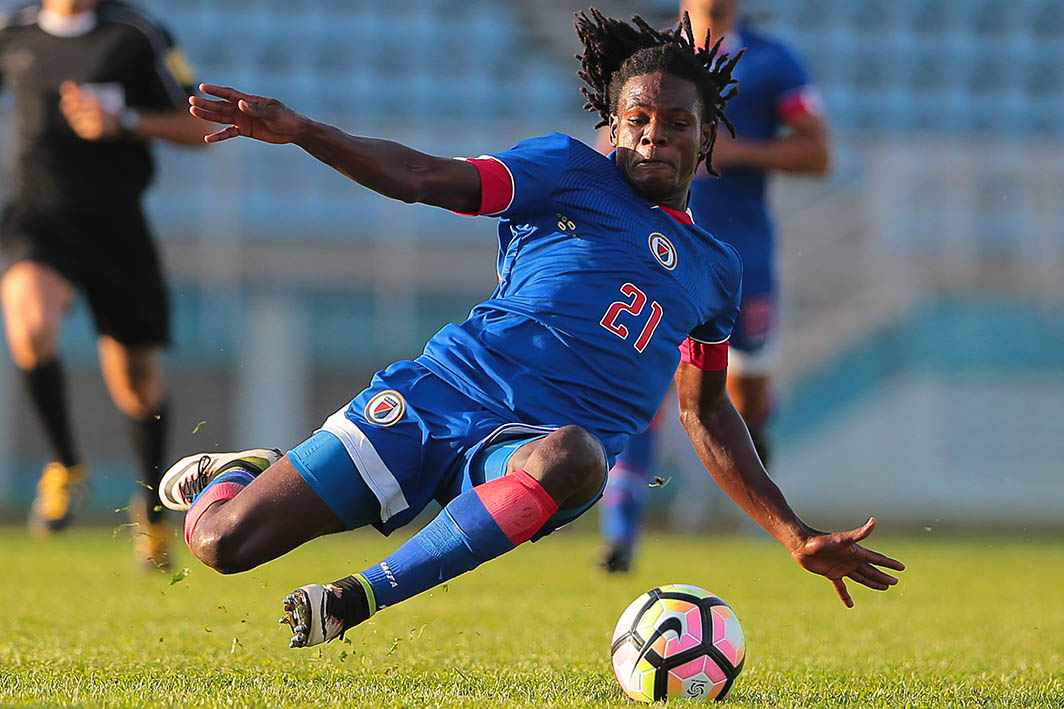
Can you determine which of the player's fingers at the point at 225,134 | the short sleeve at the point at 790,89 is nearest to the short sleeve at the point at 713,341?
the player's fingers at the point at 225,134

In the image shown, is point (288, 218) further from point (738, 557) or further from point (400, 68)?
point (738, 557)

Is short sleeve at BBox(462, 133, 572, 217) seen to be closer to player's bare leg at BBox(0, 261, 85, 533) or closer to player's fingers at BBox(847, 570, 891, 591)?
player's fingers at BBox(847, 570, 891, 591)

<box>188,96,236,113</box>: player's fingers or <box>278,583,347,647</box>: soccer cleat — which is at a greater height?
<box>188,96,236,113</box>: player's fingers

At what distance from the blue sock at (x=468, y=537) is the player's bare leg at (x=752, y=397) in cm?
321

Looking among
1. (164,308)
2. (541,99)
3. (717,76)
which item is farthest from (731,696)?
(541,99)

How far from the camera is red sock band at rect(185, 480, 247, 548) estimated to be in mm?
3176

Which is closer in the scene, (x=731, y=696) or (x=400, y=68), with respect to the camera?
(x=731, y=696)

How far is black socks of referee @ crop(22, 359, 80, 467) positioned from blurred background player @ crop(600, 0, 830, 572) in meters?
2.31

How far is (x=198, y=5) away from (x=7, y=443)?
227 inches

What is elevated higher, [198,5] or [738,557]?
[198,5]

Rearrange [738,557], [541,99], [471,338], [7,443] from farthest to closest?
[541,99] < [7,443] < [738,557] < [471,338]

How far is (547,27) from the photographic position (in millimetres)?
17391

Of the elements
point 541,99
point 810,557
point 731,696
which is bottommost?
point 541,99

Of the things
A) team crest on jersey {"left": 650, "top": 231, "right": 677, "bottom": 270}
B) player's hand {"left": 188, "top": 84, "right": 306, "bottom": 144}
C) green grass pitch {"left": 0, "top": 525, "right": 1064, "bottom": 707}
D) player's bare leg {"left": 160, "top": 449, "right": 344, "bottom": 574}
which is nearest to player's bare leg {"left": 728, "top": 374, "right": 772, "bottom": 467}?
green grass pitch {"left": 0, "top": 525, "right": 1064, "bottom": 707}
